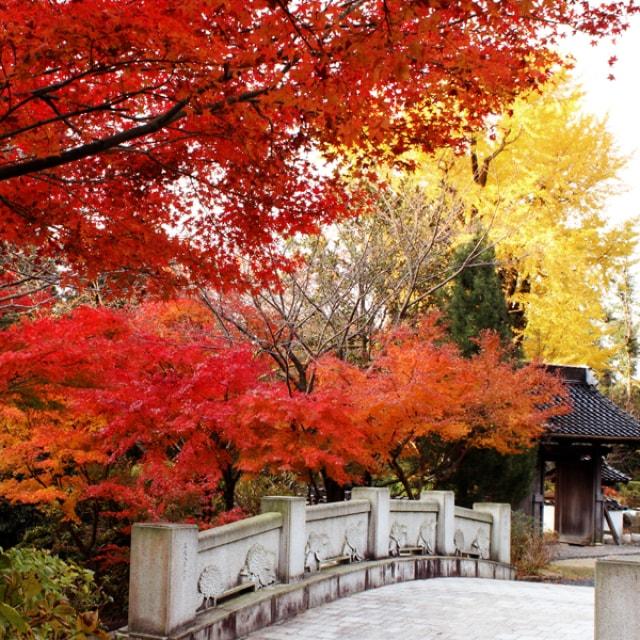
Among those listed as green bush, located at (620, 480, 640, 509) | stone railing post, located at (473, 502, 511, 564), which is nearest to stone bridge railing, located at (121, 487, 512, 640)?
stone railing post, located at (473, 502, 511, 564)

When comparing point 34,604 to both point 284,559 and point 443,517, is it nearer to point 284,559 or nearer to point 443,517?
point 284,559

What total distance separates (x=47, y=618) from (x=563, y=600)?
27.3ft

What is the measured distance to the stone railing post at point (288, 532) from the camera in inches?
359

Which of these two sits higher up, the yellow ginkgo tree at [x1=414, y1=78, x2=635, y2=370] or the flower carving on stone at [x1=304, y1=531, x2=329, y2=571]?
the yellow ginkgo tree at [x1=414, y1=78, x2=635, y2=370]

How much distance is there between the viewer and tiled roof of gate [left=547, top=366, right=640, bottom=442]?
20750 mm

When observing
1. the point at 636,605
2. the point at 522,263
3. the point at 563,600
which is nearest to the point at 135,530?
the point at 636,605

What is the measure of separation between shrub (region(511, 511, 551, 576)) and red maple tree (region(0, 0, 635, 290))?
437 inches

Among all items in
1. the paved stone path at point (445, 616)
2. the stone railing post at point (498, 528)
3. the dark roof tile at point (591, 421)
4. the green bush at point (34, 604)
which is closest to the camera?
the green bush at point (34, 604)

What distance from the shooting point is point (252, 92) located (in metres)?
5.91

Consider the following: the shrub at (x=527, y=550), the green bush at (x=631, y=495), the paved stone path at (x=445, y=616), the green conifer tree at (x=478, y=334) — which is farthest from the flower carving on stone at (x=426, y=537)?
the green bush at (x=631, y=495)

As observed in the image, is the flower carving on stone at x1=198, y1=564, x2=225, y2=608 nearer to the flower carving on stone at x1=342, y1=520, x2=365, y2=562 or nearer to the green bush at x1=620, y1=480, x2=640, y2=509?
the flower carving on stone at x1=342, y1=520, x2=365, y2=562

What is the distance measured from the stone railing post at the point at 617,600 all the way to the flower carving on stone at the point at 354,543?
220 inches

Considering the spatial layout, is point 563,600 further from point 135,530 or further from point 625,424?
point 625,424

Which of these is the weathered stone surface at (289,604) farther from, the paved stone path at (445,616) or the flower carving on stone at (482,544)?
the flower carving on stone at (482,544)
